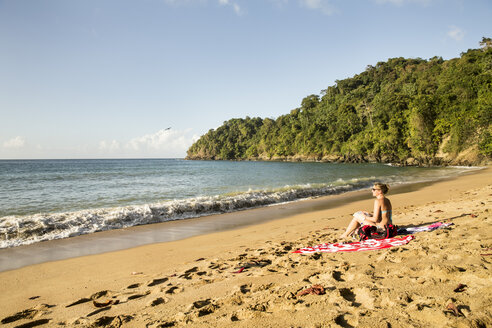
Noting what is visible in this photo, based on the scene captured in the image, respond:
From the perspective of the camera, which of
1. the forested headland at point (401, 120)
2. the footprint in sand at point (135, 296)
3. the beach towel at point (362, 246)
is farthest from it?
the forested headland at point (401, 120)

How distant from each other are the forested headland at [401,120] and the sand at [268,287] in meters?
37.5

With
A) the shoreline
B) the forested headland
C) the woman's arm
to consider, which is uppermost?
the forested headland

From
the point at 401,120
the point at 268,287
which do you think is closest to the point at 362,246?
the point at 268,287

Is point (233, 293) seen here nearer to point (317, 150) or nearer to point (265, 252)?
point (265, 252)

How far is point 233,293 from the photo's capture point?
323 centimetres

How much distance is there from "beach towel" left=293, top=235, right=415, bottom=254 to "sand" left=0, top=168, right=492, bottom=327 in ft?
0.79

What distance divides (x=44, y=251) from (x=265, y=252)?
5808 millimetres

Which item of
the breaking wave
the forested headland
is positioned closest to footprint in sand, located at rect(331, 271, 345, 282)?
the breaking wave

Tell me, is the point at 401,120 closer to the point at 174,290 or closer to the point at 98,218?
the point at 98,218

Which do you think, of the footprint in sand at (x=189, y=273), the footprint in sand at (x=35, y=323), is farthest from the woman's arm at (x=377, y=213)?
the footprint in sand at (x=35, y=323)

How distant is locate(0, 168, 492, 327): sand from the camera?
2.39 metres

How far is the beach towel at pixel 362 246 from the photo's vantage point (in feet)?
15.2

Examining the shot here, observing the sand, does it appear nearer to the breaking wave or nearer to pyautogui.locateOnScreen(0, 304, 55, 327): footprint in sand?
pyautogui.locateOnScreen(0, 304, 55, 327): footprint in sand

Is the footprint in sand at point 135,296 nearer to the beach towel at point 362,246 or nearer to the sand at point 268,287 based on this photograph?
the sand at point 268,287
